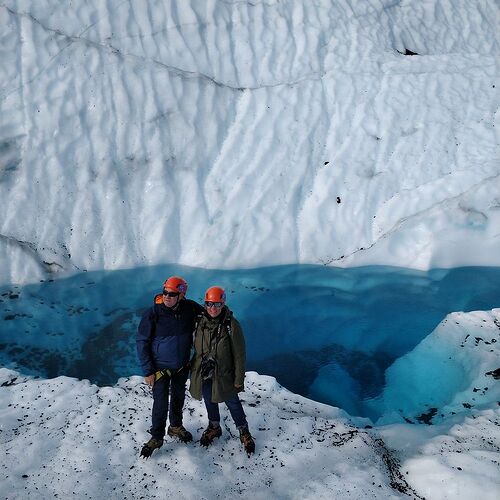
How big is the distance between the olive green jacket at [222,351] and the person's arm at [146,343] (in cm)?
35

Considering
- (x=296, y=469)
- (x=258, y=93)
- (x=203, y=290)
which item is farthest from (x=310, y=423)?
(x=258, y=93)

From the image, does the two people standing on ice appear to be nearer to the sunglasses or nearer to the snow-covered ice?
the sunglasses

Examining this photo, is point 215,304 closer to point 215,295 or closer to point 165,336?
point 215,295

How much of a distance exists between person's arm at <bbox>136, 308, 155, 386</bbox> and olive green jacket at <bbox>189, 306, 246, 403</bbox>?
0.35 metres

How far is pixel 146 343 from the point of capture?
4.00 metres

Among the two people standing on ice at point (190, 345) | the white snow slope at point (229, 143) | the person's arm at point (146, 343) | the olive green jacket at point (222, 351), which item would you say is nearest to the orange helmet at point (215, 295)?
the two people standing on ice at point (190, 345)

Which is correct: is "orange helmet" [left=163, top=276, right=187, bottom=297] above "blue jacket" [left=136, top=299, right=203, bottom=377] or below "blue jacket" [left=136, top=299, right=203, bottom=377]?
above

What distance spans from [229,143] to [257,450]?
586 cm

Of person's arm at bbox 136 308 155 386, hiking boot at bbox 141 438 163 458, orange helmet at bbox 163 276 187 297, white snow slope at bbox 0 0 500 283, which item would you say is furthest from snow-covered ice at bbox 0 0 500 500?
orange helmet at bbox 163 276 187 297

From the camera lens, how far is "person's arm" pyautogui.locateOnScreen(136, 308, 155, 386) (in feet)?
13.0

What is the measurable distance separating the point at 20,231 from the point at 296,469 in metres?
5.74

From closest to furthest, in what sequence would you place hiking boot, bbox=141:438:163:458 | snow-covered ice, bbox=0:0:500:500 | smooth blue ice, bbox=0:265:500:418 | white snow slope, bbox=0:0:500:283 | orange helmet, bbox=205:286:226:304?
orange helmet, bbox=205:286:226:304
hiking boot, bbox=141:438:163:458
smooth blue ice, bbox=0:265:500:418
snow-covered ice, bbox=0:0:500:500
white snow slope, bbox=0:0:500:283

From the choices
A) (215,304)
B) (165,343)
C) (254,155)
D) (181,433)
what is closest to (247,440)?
(181,433)

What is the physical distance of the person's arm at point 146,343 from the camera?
A: 3.96 m
